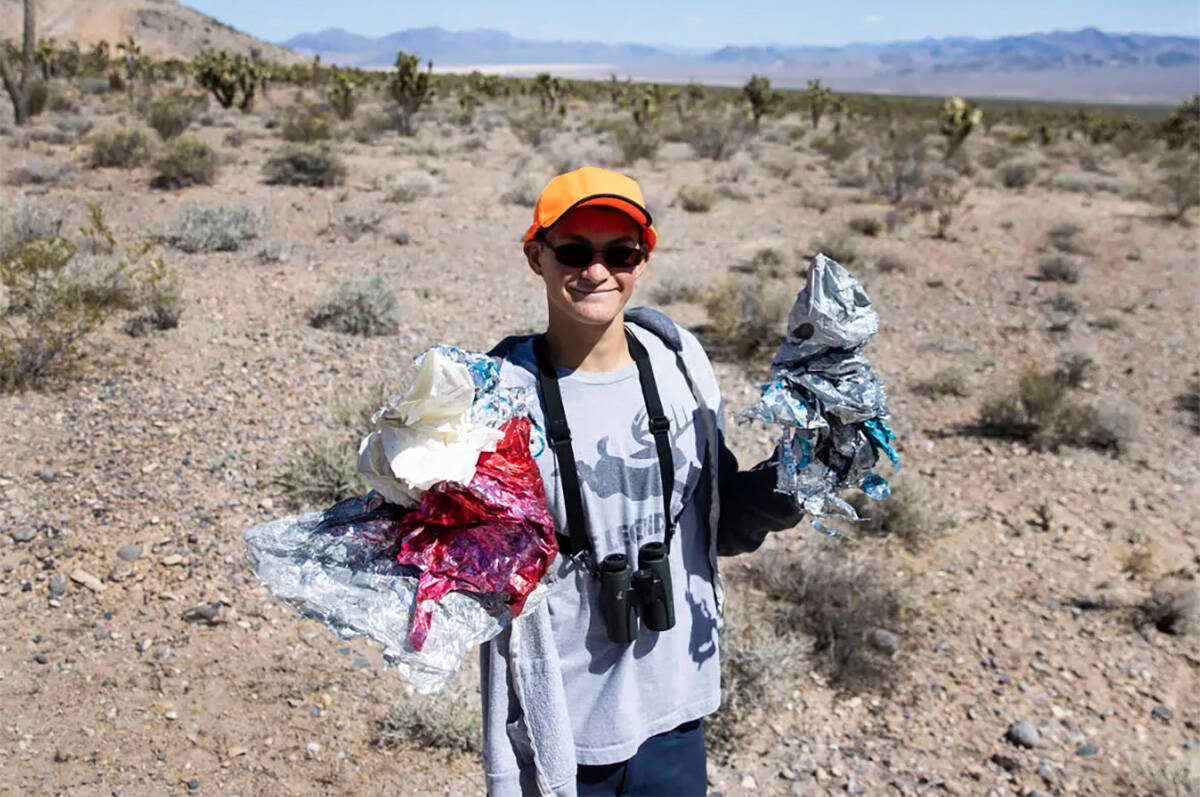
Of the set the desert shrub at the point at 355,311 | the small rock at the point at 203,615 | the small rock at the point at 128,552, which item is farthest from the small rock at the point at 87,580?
the desert shrub at the point at 355,311

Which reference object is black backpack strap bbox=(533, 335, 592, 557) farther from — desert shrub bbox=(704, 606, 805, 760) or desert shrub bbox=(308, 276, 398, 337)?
desert shrub bbox=(308, 276, 398, 337)

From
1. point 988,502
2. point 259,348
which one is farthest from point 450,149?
point 988,502

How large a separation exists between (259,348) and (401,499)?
5.37m

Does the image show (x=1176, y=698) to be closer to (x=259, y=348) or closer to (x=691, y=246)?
(x=259, y=348)

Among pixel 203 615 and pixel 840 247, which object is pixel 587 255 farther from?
pixel 840 247

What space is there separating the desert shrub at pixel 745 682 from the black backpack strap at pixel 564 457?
6.12ft

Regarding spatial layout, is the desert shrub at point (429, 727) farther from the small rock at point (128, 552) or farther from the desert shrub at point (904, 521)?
the desert shrub at point (904, 521)

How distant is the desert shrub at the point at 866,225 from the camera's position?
12.3m

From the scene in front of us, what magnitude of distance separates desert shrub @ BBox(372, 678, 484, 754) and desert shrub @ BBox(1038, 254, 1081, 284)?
9708 mm

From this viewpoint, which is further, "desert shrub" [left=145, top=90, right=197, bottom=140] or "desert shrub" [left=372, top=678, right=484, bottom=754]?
"desert shrub" [left=145, top=90, right=197, bottom=140]

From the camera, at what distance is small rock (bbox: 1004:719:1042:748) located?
3482mm

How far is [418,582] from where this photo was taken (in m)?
1.55

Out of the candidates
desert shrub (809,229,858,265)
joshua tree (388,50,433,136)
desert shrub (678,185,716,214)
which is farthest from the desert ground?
joshua tree (388,50,433,136)

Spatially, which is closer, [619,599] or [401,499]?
[401,499]
